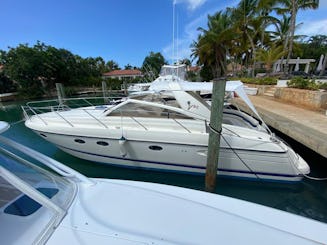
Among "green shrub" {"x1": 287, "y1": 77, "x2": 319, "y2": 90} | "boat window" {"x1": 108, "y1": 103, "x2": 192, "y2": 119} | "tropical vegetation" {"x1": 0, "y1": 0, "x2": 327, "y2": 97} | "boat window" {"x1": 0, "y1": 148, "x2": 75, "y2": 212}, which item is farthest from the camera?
"tropical vegetation" {"x1": 0, "y1": 0, "x2": 327, "y2": 97}

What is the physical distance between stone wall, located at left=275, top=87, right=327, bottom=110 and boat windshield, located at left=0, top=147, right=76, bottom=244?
8.48m

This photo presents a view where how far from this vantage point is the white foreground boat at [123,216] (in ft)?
4.15

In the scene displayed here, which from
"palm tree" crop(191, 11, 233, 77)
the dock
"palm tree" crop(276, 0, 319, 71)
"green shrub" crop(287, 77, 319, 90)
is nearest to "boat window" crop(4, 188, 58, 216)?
the dock

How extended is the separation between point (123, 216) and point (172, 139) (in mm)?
2520

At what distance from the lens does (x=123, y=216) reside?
1435 mm

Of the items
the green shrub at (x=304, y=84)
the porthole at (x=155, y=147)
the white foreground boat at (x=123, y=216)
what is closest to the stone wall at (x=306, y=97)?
the green shrub at (x=304, y=84)

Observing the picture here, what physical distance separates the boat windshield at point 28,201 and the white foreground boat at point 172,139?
7.40 feet

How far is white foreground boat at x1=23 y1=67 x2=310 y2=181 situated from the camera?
12.0ft

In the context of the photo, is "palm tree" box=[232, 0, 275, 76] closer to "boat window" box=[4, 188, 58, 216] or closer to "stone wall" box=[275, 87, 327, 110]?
"stone wall" box=[275, 87, 327, 110]

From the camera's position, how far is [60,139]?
181 inches

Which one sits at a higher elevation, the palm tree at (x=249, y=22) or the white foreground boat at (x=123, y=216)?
the palm tree at (x=249, y=22)

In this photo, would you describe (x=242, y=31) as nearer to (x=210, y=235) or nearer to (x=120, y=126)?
(x=120, y=126)

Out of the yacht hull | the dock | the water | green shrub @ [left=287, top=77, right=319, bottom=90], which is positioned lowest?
the water

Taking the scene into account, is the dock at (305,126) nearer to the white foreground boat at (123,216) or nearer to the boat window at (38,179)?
the white foreground boat at (123,216)
